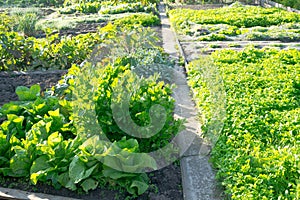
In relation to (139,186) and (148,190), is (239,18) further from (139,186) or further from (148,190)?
(139,186)

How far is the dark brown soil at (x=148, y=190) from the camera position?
345 centimetres

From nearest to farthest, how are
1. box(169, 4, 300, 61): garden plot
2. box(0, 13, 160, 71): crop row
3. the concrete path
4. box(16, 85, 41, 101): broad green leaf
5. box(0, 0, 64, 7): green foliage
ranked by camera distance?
1. the concrete path
2. box(16, 85, 41, 101): broad green leaf
3. box(0, 13, 160, 71): crop row
4. box(169, 4, 300, 61): garden plot
5. box(0, 0, 64, 7): green foliage

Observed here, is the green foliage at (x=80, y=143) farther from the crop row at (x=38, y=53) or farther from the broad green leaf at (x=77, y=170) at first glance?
the crop row at (x=38, y=53)

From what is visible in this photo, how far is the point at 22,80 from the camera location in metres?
6.50

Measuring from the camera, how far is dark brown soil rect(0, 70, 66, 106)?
232 inches

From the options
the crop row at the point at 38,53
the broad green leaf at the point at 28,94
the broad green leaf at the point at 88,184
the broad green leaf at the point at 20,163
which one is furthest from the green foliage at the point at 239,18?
the broad green leaf at the point at 88,184

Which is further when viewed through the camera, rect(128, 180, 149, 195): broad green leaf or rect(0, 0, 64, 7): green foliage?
rect(0, 0, 64, 7): green foliage

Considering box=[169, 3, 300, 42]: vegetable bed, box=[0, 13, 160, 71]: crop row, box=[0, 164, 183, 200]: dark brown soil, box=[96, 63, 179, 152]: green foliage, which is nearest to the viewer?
box=[0, 164, 183, 200]: dark brown soil

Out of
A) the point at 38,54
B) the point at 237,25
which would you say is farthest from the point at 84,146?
the point at 237,25

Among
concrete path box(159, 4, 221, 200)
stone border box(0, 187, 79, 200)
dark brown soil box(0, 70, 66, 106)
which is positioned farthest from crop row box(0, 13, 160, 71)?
stone border box(0, 187, 79, 200)

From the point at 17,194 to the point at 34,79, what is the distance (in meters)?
3.34

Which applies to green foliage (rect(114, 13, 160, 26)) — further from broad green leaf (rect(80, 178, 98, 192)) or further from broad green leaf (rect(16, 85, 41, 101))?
broad green leaf (rect(80, 178, 98, 192))

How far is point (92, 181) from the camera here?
3395mm

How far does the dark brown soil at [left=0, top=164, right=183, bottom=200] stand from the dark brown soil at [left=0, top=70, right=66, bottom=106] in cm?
227
